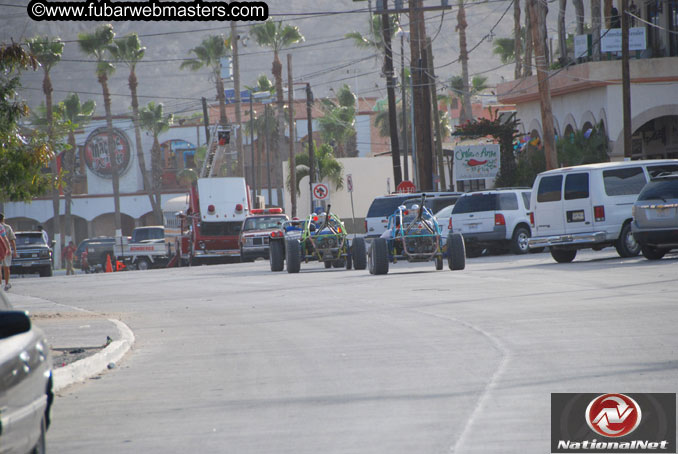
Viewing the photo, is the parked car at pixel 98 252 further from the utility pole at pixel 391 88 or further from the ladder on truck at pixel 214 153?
the utility pole at pixel 391 88

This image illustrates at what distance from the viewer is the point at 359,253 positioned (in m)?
27.9

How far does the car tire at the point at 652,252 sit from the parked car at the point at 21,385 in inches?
742

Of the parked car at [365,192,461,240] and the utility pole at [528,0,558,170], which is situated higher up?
the utility pole at [528,0,558,170]

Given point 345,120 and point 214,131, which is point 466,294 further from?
point 345,120

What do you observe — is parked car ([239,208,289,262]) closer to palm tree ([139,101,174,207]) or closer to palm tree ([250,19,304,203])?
palm tree ([250,19,304,203])

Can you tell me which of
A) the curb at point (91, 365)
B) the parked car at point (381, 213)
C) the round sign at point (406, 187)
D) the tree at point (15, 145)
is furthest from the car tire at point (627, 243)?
the round sign at point (406, 187)

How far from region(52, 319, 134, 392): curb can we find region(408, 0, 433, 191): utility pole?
28.7m

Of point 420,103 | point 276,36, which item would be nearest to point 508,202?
point 420,103

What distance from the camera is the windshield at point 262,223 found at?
40.5 meters

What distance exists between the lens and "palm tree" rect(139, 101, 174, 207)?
86.2 m

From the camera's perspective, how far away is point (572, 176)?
81.1 ft

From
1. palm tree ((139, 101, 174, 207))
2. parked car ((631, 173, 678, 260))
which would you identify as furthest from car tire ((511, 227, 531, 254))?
palm tree ((139, 101, 174, 207))

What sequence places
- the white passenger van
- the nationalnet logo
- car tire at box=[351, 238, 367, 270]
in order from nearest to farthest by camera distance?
the nationalnet logo, the white passenger van, car tire at box=[351, 238, 367, 270]

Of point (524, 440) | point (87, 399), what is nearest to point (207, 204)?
point (87, 399)
